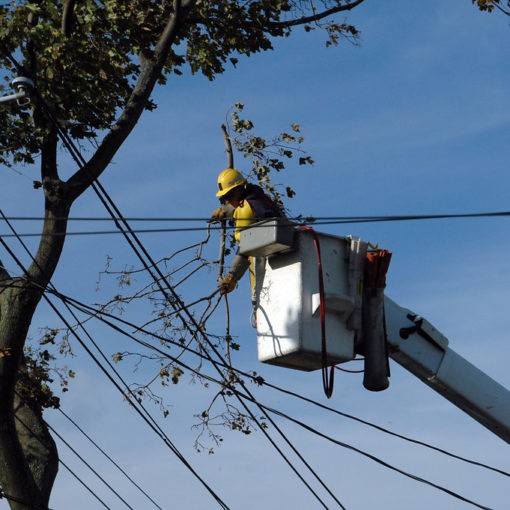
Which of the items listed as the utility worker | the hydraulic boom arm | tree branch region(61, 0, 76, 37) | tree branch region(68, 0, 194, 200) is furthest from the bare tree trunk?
the hydraulic boom arm

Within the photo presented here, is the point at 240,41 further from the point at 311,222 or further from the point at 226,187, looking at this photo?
the point at 311,222

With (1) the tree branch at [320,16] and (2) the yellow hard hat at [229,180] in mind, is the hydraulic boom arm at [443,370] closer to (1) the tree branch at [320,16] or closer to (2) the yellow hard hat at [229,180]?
(2) the yellow hard hat at [229,180]

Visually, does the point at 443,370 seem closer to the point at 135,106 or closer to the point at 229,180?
the point at 229,180

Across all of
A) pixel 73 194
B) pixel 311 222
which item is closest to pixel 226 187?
pixel 311 222

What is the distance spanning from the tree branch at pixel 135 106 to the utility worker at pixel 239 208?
8.63ft

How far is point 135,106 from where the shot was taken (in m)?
13.3

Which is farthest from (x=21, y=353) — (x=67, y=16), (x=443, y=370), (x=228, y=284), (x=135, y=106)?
(x=443, y=370)

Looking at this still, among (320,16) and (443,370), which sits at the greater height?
(320,16)

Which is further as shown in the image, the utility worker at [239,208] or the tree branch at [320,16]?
the tree branch at [320,16]

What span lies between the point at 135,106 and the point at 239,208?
12.3ft

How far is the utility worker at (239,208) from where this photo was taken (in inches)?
386

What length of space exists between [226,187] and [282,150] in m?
4.61

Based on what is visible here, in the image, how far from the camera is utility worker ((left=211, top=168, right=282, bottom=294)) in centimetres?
980

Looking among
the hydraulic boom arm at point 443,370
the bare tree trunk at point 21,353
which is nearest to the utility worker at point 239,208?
the hydraulic boom arm at point 443,370
